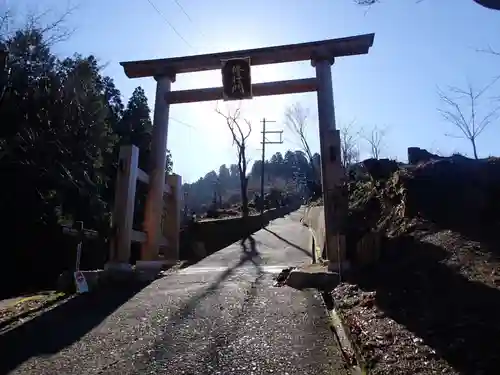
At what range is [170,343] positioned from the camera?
13.9ft

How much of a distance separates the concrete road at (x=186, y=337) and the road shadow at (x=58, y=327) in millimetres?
12

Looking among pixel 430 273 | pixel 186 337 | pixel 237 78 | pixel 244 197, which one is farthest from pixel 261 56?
pixel 244 197

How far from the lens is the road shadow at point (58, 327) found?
4.23 m

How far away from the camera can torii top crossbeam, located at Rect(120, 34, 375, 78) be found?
28.5 ft

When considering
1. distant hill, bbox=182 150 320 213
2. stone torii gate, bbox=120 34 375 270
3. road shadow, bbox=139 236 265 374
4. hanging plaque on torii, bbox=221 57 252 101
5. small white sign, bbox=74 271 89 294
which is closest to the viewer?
road shadow, bbox=139 236 265 374

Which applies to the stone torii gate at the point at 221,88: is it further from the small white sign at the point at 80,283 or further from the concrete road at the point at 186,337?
the concrete road at the point at 186,337

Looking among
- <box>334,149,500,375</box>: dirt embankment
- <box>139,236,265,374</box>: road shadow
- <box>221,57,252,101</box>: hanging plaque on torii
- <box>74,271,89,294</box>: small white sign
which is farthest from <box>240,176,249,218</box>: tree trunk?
<box>139,236,265,374</box>: road shadow

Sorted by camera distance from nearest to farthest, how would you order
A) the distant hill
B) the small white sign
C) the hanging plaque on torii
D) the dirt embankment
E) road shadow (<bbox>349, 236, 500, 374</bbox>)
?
road shadow (<bbox>349, 236, 500, 374</bbox>), the dirt embankment, the small white sign, the hanging plaque on torii, the distant hill

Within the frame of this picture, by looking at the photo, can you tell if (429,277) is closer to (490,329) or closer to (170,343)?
(490,329)

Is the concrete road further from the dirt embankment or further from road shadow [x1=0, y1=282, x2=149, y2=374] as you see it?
the dirt embankment

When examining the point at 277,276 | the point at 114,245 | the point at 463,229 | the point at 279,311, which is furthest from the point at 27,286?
the point at 463,229

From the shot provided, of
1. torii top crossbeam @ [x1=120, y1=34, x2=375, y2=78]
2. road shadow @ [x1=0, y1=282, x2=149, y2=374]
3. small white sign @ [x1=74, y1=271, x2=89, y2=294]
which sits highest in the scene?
torii top crossbeam @ [x1=120, y1=34, x2=375, y2=78]

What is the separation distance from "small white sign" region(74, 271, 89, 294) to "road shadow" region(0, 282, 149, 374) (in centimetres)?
→ 15

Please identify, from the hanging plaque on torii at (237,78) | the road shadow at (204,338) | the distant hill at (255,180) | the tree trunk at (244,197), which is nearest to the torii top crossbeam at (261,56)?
the hanging plaque on torii at (237,78)
